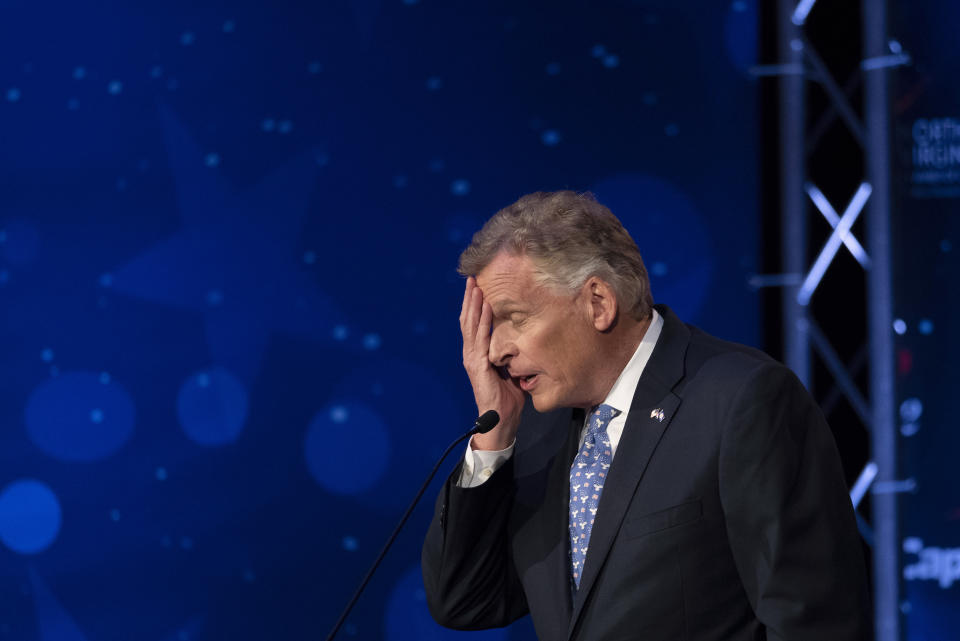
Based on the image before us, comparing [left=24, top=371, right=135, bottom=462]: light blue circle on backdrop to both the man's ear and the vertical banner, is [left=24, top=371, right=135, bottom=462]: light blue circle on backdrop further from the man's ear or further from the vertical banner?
the vertical banner

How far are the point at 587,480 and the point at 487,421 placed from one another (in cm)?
21

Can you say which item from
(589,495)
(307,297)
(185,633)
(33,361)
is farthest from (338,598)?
(589,495)

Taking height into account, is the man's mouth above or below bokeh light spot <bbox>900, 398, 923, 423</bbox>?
above

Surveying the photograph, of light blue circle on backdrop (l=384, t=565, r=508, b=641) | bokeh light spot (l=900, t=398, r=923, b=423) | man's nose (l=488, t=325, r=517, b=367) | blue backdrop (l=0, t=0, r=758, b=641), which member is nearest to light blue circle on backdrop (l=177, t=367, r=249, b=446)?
blue backdrop (l=0, t=0, r=758, b=641)

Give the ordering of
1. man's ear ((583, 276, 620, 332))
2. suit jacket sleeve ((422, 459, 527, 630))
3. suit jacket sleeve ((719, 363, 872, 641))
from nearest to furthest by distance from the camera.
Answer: suit jacket sleeve ((719, 363, 872, 641)), man's ear ((583, 276, 620, 332)), suit jacket sleeve ((422, 459, 527, 630))

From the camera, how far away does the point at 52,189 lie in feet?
8.52

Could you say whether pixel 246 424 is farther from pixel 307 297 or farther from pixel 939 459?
pixel 939 459

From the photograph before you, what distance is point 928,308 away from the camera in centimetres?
304

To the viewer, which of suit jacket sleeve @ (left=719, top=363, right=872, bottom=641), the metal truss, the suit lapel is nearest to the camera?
suit jacket sleeve @ (left=719, top=363, right=872, bottom=641)

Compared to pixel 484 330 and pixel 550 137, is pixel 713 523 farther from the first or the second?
pixel 550 137

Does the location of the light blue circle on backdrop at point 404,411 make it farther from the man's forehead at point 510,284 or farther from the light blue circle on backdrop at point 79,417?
the man's forehead at point 510,284

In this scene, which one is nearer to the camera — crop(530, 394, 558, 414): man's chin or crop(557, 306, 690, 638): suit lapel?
crop(557, 306, 690, 638): suit lapel

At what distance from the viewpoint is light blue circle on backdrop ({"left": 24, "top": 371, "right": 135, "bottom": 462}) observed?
101 inches

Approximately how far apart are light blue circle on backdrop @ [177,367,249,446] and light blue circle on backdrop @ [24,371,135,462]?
0.46 ft
